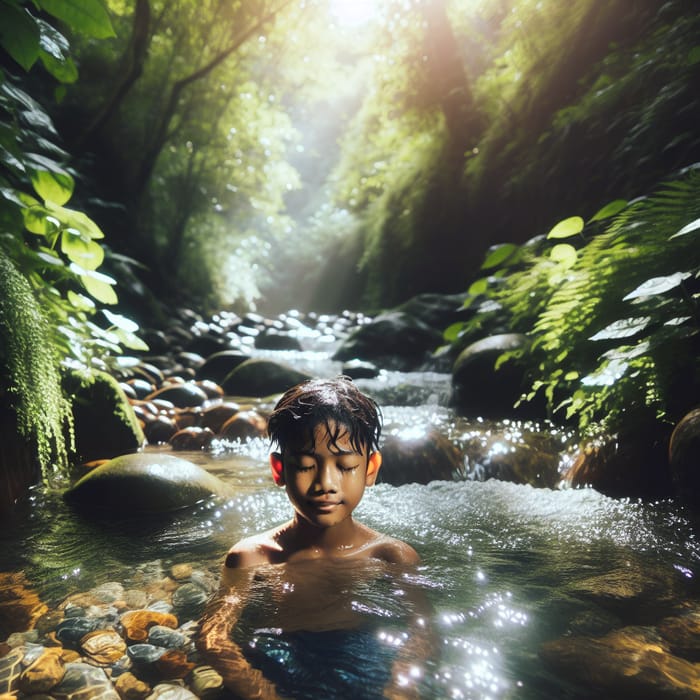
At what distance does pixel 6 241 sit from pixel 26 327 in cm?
47

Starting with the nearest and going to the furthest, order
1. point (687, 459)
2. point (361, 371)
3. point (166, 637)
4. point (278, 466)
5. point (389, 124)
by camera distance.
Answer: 1. point (166, 637)
2. point (278, 466)
3. point (687, 459)
4. point (361, 371)
5. point (389, 124)

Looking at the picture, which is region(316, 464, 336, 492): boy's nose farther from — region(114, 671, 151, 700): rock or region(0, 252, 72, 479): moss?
region(0, 252, 72, 479): moss

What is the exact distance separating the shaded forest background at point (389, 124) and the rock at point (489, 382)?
2.75m

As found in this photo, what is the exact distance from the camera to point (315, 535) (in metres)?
1.75

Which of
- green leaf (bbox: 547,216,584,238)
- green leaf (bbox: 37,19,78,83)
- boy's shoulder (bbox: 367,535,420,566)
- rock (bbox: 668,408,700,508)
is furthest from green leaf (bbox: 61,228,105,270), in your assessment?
rock (bbox: 668,408,700,508)

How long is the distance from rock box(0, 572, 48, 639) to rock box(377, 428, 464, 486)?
7.22 feet

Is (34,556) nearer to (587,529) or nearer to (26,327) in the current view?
(26,327)

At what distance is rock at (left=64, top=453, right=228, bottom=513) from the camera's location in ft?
8.82

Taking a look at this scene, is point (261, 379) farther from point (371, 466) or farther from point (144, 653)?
point (144, 653)

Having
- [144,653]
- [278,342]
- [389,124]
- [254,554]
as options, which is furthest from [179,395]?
[389,124]

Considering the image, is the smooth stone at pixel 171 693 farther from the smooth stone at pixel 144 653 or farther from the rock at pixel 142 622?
the rock at pixel 142 622

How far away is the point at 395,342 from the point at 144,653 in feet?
25.3

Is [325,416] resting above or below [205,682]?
above

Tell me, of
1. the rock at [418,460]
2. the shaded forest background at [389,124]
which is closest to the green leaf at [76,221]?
the rock at [418,460]
